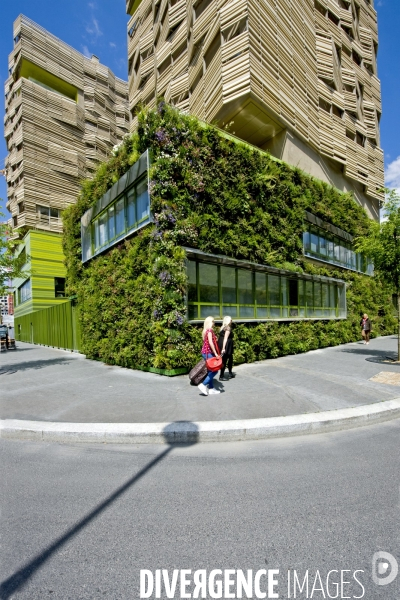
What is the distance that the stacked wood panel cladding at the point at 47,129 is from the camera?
3127 centimetres

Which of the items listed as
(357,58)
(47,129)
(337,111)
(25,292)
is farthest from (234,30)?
(25,292)

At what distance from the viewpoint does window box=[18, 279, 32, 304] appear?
30.5 m

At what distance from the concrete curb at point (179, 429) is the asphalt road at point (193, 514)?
24 centimetres

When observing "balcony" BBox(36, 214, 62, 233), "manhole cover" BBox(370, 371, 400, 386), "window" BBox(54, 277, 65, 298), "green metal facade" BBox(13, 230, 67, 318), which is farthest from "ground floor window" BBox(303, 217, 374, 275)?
"balcony" BBox(36, 214, 62, 233)

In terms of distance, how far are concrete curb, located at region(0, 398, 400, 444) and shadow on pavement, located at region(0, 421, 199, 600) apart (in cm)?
1

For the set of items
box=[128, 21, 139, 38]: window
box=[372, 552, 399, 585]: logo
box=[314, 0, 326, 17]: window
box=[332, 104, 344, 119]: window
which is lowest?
box=[372, 552, 399, 585]: logo

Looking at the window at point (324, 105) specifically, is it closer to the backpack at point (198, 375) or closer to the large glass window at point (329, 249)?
the large glass window at point (329, 249)

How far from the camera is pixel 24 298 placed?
32.6 metres

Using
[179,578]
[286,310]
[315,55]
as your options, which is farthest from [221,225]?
[315,55]

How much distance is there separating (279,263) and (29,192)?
2768cm

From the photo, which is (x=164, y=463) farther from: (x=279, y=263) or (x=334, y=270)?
(x=334, y=270)

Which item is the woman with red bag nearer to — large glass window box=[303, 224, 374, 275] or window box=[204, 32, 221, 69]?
large glass window box=[303, 224, 374, 275]

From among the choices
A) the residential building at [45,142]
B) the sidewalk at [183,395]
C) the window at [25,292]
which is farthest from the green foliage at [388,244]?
the window at [25,292]

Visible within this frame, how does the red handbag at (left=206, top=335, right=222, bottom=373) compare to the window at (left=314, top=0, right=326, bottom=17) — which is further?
the window at (left=314, top=0, right=326, bottom=17)
